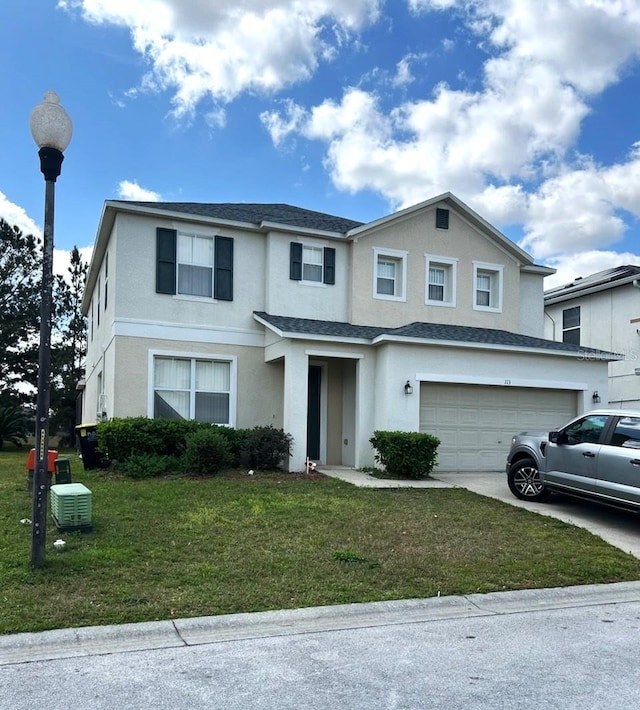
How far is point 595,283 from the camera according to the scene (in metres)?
23.2

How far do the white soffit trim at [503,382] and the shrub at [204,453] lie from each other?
4804mm

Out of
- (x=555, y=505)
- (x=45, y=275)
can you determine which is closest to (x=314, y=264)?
(x=555, y=505)

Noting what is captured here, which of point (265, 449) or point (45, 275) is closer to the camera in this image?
point (45, 275)

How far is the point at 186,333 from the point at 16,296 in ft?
64.8

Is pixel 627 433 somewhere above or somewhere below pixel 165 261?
below

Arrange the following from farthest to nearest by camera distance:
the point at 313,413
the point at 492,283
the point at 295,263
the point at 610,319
A: the point at 610,319 < the point at 492,283 < the point at 295,263 < the point at 313,413

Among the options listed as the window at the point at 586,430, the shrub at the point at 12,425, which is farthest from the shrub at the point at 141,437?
the shrub at the point at 12,425

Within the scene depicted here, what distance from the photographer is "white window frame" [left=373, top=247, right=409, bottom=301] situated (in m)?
17.1

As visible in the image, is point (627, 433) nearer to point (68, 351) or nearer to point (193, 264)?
point (193, 264)

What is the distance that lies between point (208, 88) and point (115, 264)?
4.69m

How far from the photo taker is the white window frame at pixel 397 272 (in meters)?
17.1

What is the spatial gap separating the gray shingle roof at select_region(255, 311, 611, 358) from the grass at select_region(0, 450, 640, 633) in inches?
182

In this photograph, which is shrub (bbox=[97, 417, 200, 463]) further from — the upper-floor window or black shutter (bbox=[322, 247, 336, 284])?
black shutter (bbox=[322, 247, 336, 284])

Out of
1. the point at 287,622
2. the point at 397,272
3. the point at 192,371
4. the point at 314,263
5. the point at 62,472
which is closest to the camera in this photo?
the point at 287,622
